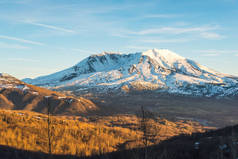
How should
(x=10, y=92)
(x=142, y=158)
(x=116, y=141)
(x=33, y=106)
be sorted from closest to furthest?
1. (x=142, y=158)
2. (x=116, y=141)
3. (x=33, y=106)
4. (x=10, y=92)

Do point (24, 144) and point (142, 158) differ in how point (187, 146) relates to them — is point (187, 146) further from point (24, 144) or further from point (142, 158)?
point (24, 144)

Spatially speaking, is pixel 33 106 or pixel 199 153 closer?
pixel 199 153

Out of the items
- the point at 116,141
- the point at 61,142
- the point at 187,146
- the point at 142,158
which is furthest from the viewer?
the point at 116,141

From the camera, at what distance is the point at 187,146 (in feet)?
111

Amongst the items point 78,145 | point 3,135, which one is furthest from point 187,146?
point 3,135

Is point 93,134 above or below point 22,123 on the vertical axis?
below

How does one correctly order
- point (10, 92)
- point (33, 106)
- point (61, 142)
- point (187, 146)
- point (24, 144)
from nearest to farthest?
point (187, 146) < point (24, 144) < point (61, 142) < point (33, 106) < point (10, 92)

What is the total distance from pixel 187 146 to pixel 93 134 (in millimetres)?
20835

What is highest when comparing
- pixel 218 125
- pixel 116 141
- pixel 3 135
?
pixel 3 135

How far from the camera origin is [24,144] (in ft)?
120

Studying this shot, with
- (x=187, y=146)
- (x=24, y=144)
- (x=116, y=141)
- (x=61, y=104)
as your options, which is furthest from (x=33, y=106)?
(x=187, y=146)

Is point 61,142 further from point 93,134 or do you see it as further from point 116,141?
point 116,141

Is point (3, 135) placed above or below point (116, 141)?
above

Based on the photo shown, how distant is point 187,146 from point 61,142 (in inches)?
780
